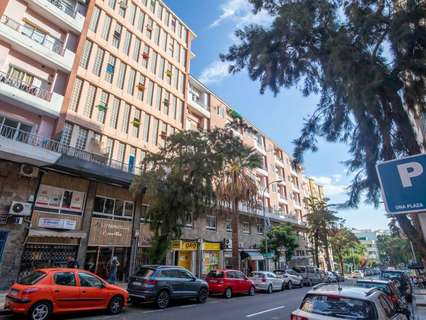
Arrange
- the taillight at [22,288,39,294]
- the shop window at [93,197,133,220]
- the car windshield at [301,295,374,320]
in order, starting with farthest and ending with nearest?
the shop window at [93,197,133,220]
the taillight at [22,288,39,294]
the car windshield at [301,295,374,320]

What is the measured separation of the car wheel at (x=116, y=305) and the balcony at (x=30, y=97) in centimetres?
1219

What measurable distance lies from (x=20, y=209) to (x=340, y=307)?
50.1ft

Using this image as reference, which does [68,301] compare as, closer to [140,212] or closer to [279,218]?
[140,212]

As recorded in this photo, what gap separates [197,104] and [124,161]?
1274cm

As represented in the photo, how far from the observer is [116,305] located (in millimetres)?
9438

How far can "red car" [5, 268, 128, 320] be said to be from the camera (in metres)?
7.44

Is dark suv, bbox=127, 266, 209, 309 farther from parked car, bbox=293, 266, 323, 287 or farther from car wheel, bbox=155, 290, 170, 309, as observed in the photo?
parked car, bbox=293, 266, 323, 287

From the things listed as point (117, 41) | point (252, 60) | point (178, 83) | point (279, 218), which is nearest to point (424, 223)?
point (252, 60)

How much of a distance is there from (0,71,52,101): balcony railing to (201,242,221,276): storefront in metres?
17.3

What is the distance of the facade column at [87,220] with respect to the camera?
1588 cm

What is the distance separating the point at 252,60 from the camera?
7938 mm

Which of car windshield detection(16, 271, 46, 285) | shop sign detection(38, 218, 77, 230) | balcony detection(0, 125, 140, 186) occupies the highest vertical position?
balcony detection(0, 125, 140, 186)

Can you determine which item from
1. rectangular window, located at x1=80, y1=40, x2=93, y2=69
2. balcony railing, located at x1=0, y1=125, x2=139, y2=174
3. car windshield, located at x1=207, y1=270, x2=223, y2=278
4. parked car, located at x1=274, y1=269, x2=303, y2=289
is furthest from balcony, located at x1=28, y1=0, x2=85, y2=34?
parked car, located at x1=274, y1=269, x2=303, y2=289

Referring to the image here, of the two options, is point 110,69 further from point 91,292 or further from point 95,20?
point 91,292
